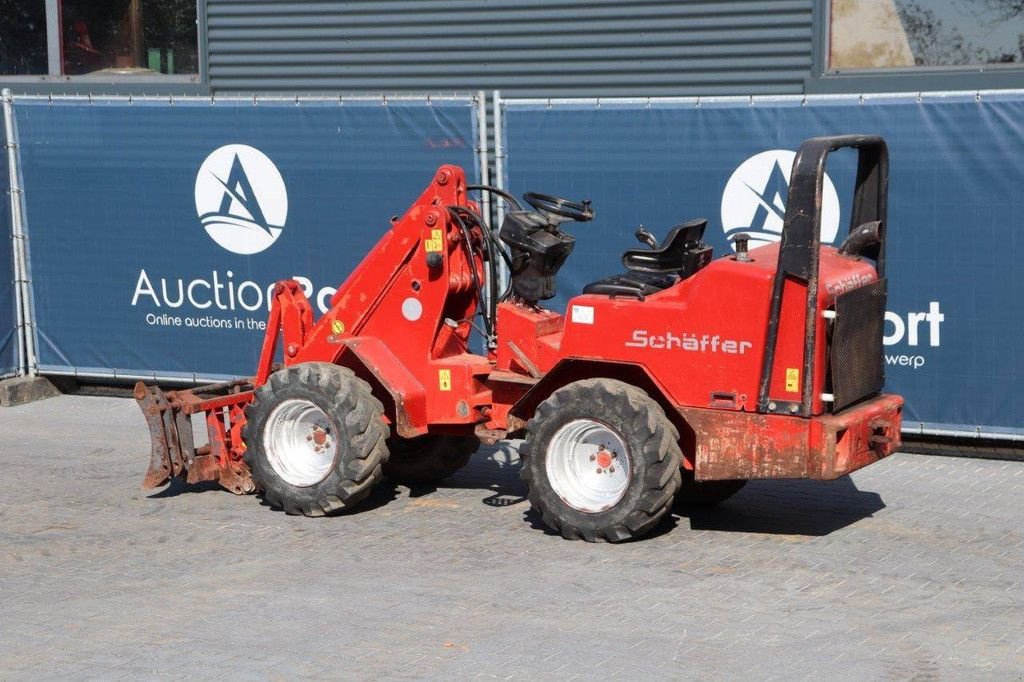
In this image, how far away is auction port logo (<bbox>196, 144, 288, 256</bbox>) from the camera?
12.2 m

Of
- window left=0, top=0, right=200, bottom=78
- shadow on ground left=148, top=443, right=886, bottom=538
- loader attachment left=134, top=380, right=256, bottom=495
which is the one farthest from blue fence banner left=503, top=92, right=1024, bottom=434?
window left=0, top=0, right=200, bottom=78

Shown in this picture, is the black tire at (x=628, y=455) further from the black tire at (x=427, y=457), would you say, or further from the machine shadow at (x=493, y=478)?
the black tire at (x=427, y=457)

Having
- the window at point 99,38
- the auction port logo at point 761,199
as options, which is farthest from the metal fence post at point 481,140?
the window at point 99,38

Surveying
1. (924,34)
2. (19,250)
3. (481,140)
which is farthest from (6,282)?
(924,34)

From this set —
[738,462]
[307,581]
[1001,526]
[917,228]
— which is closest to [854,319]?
[738,462]

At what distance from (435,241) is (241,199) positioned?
3.86 m

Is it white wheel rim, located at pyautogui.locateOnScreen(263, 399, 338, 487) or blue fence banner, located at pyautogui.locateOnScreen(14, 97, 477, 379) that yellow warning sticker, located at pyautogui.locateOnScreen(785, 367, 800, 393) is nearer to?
white wheel rim, located at pyautogui.locateOnScreen(263, 399, 338, 487)

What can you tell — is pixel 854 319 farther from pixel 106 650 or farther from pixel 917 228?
pixel 106 650

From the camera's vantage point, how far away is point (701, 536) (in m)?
8.56

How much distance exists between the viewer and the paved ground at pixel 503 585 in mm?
6586

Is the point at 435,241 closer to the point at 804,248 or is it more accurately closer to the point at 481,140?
the point at 804,248

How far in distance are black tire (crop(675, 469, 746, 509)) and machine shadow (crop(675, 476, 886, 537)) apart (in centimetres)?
4

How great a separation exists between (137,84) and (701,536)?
9.66 meters

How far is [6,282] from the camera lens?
13.1m
